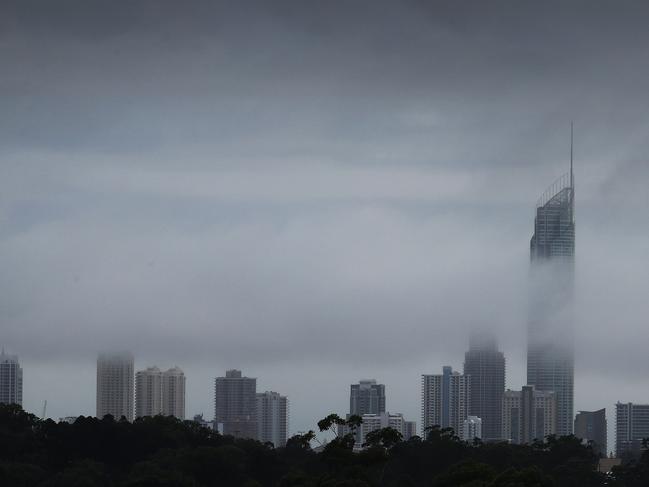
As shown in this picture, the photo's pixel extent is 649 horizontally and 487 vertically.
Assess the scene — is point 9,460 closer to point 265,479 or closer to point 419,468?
point 265,479

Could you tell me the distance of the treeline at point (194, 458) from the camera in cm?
10888

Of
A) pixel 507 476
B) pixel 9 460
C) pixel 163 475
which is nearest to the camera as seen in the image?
pixel 507 476

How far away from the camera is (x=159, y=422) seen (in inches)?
5261

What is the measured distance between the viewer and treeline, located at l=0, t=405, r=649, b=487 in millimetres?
108875

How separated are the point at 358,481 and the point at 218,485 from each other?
32343 millimetres

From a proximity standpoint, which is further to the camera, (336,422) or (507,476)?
(336,422)

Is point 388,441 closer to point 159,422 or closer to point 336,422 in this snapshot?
point 336,422

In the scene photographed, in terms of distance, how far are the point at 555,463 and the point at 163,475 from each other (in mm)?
41156

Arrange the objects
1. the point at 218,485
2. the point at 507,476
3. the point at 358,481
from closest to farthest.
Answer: the point at 507,476 < the point at 358,481 < the point at 218,485

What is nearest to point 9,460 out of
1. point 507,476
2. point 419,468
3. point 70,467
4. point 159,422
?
point 70,467

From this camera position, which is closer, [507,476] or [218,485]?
[507,476]

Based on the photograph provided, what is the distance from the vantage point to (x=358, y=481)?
82125 millimetres

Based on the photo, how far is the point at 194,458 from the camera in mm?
114312

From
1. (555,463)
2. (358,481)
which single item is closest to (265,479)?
(555,463)
